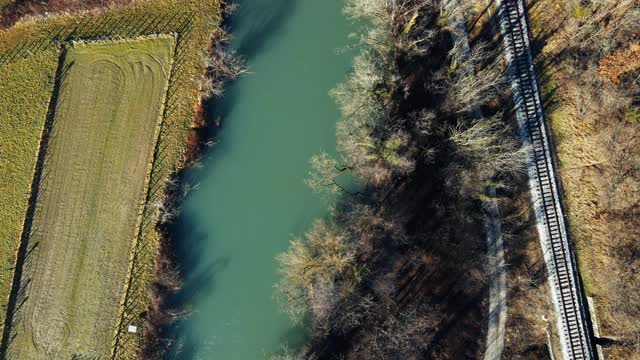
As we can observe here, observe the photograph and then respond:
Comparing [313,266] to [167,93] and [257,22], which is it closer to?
[167,93]

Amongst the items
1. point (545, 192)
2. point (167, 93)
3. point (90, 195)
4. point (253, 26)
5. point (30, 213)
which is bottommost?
point (545, 192)

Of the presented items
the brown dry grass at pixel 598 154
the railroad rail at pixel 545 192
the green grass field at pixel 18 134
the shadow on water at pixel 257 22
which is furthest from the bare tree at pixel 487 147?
the green grass field at pixel 18 134

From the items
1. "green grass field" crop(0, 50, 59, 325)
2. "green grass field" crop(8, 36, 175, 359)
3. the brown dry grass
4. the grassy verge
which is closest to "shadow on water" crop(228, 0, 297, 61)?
the grassy verge

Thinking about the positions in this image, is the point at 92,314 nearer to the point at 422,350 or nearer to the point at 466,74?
the point at 422,350

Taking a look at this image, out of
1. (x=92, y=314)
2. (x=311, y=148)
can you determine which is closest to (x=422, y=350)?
(x=311, y=148)

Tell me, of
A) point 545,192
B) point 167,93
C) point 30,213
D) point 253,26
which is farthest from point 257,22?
point 545,192

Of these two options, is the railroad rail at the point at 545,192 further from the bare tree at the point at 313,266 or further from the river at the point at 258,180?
the bare tree at the point at 313,266
